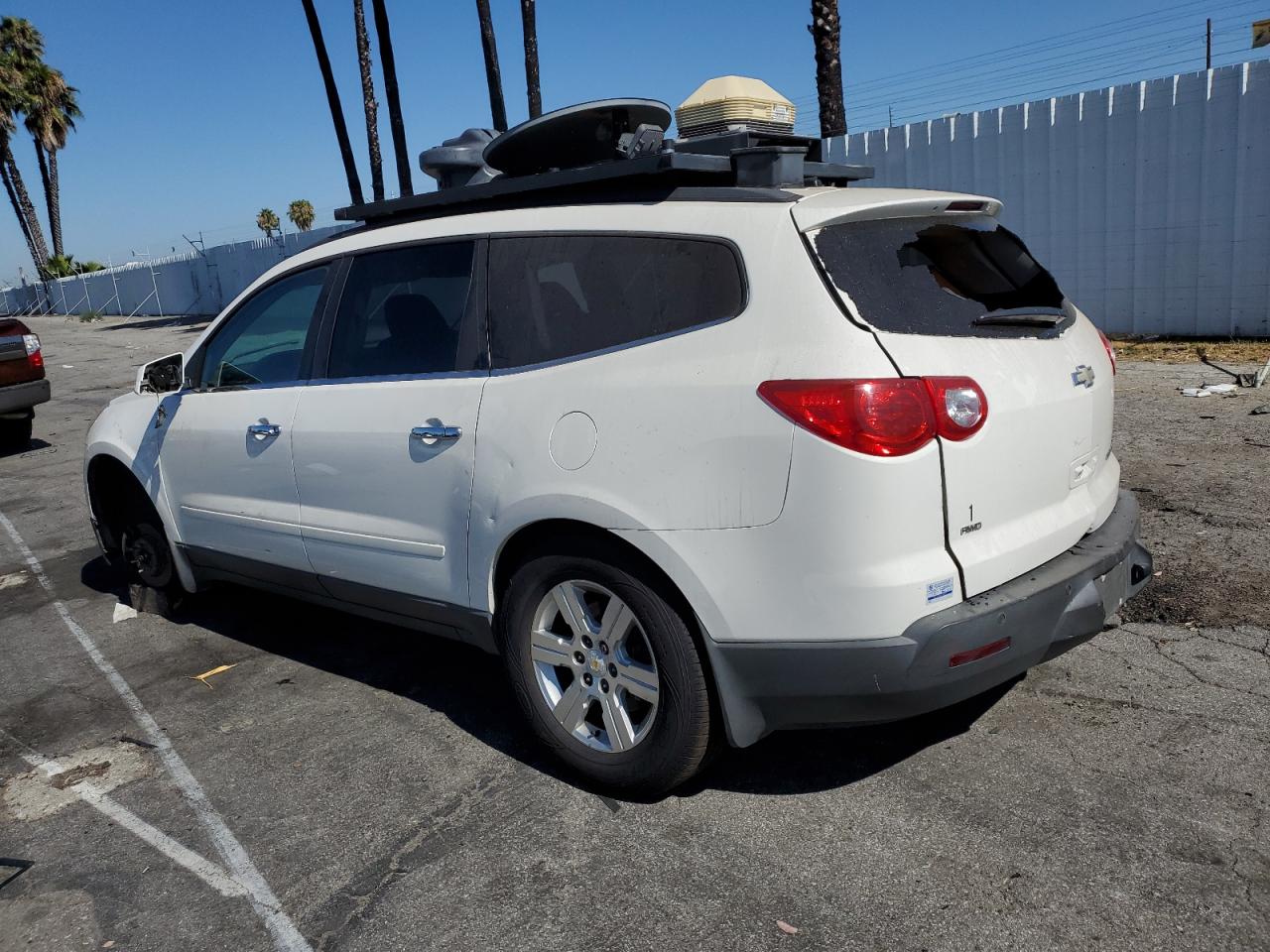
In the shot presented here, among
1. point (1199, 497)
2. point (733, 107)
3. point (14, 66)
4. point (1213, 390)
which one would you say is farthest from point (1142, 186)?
point (14, 66)

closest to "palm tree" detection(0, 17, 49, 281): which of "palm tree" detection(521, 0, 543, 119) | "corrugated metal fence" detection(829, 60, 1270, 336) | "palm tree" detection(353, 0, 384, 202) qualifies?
"palm tree" detection(353, 0, 384, 202)

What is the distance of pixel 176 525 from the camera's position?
5.02m

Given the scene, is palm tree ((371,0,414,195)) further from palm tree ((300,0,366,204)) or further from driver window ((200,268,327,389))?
driver window ((200,268,327,389))

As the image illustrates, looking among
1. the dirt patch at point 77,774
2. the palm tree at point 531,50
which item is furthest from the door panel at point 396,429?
the palm tree at point 531,50

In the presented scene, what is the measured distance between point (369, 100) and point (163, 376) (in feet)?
76.2

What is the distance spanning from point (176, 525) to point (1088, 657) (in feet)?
13.4

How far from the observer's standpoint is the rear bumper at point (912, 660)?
271 cm

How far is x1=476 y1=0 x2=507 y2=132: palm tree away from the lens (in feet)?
63.7

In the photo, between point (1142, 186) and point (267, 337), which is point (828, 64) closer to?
point (1142, 186)

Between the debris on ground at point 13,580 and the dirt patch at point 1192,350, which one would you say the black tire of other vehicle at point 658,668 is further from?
the dirt patch at point 1192,350

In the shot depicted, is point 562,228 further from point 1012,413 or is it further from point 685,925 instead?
point 685,925

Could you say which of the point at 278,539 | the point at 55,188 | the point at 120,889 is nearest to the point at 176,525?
the point at 278,539

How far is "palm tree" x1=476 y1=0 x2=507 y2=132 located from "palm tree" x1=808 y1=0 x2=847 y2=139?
732 centimetres

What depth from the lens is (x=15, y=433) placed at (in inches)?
464
